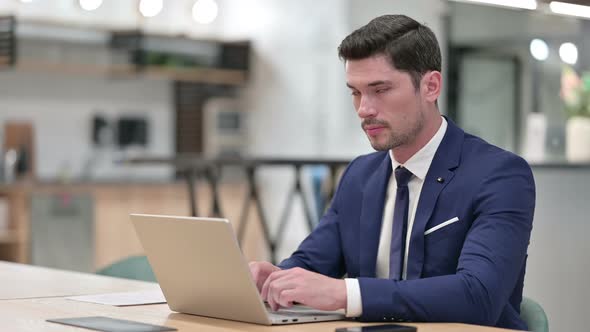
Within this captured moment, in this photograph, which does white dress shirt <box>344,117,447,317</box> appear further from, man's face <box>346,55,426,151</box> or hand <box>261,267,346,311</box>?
hand <box>261,267,346,311</box>

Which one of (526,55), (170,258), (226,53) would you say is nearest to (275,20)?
(226,53)

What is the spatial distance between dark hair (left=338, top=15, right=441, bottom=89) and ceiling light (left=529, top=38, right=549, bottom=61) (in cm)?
504

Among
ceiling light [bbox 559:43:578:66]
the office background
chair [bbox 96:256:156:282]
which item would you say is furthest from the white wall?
chair [bbox 96:256:156:282]

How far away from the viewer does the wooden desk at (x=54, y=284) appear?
2340mm

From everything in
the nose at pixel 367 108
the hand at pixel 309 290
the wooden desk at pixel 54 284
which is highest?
the nose at pixel 367 108

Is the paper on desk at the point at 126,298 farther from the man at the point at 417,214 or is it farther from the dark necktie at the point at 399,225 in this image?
the dark necktie at the point at 399,225

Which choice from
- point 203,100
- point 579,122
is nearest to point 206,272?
point 579,122

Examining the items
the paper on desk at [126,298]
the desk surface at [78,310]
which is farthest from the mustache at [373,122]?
the paper on desk at [126,298]

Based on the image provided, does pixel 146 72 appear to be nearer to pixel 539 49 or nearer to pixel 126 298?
pixel 539 49

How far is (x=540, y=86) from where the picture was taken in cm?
695

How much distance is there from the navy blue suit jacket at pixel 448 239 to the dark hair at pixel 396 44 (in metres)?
0.18

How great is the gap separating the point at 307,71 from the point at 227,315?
276 inches

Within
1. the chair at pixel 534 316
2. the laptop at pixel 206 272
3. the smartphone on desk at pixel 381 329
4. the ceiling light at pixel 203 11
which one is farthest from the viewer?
the ceiling light at pixel 203 11

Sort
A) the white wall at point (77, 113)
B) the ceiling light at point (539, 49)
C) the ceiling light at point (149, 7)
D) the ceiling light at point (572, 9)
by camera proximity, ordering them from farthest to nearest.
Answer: the white wall at point (77, 113), the ceiling light at point (149, 7), the ceiling light at point (539, 49), the ceiling light at point (572, 9)
